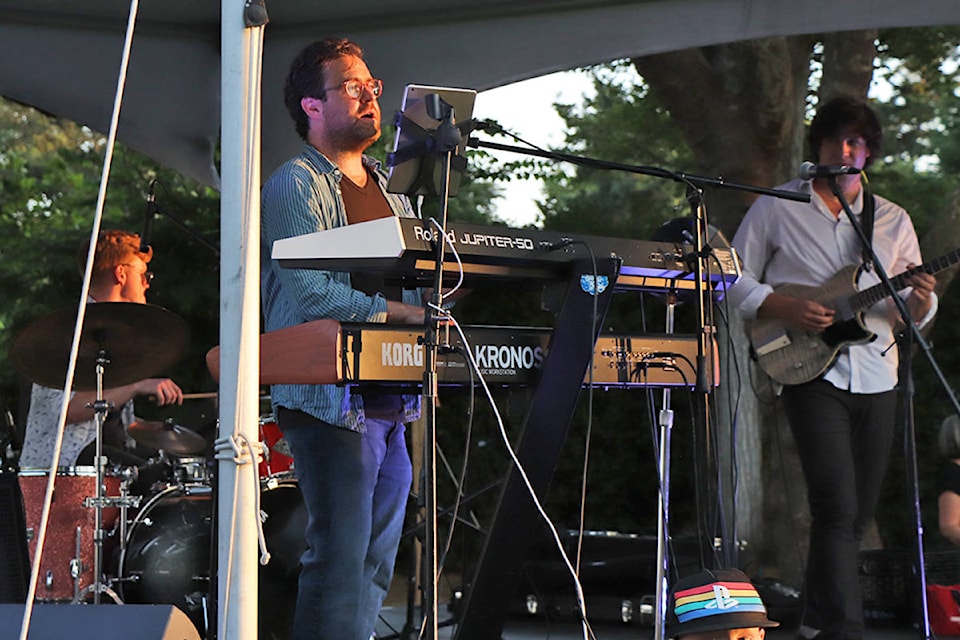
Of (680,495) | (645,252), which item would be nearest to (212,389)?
(680,495)

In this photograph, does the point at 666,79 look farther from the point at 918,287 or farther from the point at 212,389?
the point at 212,389

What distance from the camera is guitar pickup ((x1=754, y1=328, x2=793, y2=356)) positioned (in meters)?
4.07

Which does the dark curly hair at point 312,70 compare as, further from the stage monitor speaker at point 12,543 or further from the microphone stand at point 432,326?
the stage monitor speaker at point 12,543

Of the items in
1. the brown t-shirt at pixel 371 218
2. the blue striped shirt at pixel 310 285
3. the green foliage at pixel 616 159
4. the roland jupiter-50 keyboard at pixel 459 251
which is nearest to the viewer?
the roland jupiter-50 keyboard at pixel 459 251

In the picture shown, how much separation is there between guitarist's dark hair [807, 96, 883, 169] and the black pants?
94 cm

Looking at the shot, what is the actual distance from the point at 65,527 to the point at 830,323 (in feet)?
9.77

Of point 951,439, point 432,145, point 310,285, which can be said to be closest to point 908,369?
point 951,439

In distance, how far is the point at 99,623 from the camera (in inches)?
78.0

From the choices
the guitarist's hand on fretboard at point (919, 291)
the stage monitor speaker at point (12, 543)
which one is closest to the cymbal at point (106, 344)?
the stage monitor speaker at point (12, 543)

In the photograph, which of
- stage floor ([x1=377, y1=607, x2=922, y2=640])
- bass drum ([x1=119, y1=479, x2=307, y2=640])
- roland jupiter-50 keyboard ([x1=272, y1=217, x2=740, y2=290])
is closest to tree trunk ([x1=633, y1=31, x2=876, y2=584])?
stage floor ([x1=377, y1=607, x2=922, y2=640])

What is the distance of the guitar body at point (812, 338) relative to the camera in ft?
13.0

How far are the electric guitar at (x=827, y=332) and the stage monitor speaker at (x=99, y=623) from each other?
2559 millimetres

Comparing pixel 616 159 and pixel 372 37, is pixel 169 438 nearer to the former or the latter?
pixel 372 37

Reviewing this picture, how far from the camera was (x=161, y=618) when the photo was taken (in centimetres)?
197
